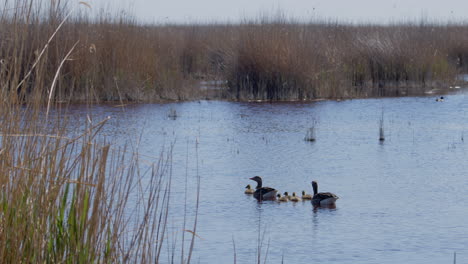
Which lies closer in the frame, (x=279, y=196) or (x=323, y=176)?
(x=279, y=196)

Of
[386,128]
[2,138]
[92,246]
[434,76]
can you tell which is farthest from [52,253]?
[434,76]

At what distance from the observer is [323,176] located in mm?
11188

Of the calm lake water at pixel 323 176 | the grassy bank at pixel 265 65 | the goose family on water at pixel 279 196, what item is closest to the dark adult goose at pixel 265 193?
the goose family on water at pixel 279 196

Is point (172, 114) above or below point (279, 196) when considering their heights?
above

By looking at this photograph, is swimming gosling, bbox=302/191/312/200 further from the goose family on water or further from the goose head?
the goose head

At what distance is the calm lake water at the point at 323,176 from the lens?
752 centimetres

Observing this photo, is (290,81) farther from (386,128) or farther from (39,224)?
(39,224)

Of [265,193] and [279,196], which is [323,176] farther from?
[265,193]

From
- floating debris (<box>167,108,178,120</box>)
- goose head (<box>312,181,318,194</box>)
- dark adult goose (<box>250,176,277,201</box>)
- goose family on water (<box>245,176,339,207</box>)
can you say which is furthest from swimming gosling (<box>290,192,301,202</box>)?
floating debris (<box>167,108,178,120</box>)

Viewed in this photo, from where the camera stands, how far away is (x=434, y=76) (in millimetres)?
25828

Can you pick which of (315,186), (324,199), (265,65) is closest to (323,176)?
(315,186)

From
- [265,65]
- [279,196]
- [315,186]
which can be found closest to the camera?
[279,196]

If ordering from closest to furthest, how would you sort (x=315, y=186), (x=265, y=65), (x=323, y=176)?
(x=315, y=186)
(x=323, y=176)
(x=265, y=65)

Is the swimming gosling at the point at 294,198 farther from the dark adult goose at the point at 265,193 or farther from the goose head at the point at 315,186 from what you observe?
the goose head at the point at 315,186
